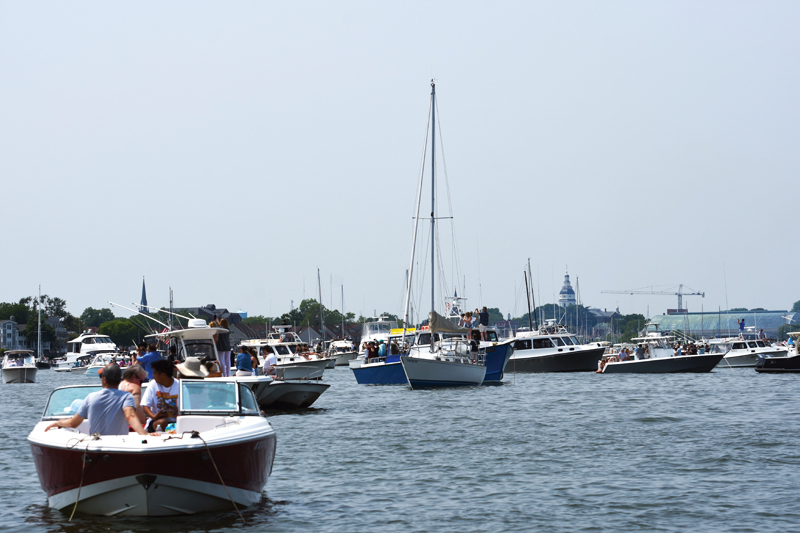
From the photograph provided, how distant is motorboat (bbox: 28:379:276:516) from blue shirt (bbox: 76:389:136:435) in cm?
21

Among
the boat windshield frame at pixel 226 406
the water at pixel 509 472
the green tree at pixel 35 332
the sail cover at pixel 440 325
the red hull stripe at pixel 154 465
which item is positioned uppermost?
the green tree at pixel 35 332

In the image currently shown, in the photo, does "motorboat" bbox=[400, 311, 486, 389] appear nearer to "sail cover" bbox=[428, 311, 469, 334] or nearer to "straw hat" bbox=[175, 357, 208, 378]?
"sail cover" bbox=[428, 311, 469, 334]

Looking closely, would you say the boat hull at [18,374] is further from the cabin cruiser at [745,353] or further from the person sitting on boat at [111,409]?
the person sitting on boat at [111,409]

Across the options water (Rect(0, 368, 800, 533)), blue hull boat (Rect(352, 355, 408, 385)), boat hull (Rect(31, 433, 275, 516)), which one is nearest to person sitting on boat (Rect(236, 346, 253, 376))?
water (Rect(0, 368, 800, 533))

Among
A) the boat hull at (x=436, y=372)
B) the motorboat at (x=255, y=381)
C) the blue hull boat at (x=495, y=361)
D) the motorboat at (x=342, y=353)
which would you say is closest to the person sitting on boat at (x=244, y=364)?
the motorboat at (x=255, y=381)

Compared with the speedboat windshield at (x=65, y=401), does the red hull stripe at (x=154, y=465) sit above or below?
below

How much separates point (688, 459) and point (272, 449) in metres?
8.37

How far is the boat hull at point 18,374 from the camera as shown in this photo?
62850 millimetres

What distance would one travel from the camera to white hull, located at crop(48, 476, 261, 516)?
10.7 m

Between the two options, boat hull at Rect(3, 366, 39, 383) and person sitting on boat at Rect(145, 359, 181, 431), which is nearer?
person sitting on boat at Rect(145, 359, 181, 431)

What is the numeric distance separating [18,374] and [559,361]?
121 feet

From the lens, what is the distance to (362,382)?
4262cm

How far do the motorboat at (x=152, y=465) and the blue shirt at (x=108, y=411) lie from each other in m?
→ 0.21

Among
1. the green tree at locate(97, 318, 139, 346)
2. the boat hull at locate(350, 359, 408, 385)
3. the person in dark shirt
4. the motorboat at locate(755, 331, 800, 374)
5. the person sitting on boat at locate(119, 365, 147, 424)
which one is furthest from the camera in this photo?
the green tree at locate(97, 318, 139, 346)
